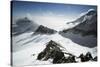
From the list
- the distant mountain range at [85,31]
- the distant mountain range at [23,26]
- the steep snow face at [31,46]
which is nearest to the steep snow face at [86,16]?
the distant mountain range at [85,31]

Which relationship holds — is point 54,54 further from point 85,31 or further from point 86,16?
point 86,16

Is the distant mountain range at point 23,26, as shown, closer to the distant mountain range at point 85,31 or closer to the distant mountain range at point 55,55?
the distant mountain range at point 55,55

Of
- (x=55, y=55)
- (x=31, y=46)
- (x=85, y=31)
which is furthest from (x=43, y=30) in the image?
(x=85, y=31)

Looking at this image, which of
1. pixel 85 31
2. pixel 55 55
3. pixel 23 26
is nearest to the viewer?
pixel 23 26

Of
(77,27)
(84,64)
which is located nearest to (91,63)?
(84,64)

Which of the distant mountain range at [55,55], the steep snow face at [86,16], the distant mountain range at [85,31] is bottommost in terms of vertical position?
the distant mountain range at [55,55]

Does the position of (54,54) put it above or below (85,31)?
below

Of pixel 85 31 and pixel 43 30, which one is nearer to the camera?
pixel 43 30

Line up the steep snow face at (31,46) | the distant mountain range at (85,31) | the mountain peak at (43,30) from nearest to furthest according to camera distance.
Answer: the steep snow face at (31,46) → the mountain peak at (43,30) → the distant mountain range at (85,31)

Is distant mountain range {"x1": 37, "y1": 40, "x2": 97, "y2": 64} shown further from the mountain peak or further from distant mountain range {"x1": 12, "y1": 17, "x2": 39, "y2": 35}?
distant mountain range {"x1": 12, "y1": 17, "x2": 39, "y2": 35}
